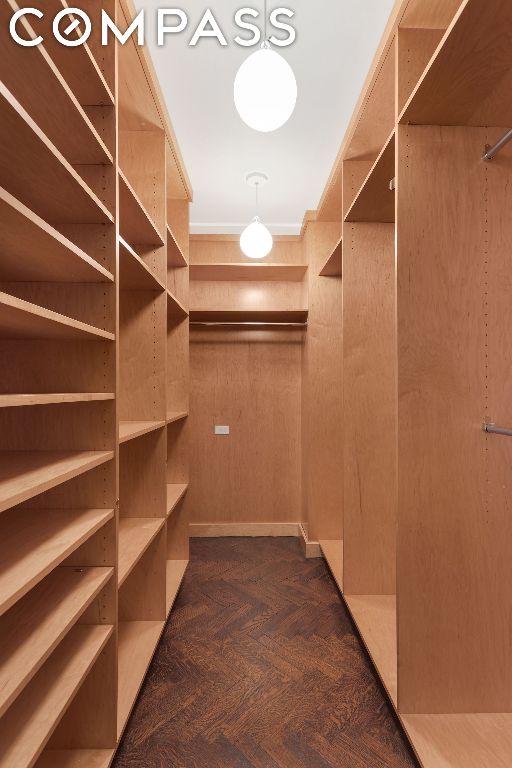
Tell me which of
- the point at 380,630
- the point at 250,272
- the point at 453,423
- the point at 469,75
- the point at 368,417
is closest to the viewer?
the point at 469,75

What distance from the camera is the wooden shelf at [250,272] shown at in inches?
145

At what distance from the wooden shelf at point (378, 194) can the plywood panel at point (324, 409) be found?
0.95 m

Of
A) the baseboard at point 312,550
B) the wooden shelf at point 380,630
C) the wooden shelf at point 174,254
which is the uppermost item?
the wooden shelf at point 174,254

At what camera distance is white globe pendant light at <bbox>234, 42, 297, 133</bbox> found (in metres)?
1.73

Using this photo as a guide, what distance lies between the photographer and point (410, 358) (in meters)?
1.68

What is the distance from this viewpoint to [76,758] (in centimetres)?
145

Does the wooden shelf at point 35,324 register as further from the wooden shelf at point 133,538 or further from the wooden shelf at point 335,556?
the wooden shelf at point 335,556

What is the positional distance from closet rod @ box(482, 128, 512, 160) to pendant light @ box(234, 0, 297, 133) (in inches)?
30.3

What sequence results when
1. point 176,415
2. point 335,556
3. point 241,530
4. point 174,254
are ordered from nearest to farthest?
point 176,415 < point 174,254 < point 335,556 < point 241,530

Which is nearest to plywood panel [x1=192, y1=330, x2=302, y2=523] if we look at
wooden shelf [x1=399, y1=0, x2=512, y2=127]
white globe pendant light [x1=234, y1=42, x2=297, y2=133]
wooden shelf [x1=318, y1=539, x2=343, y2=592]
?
wooden shelf [x1=318, y1=539, x2=343, y2=592]

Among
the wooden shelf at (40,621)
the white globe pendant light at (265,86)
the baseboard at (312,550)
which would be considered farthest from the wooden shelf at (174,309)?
the baseboard at (312,550)

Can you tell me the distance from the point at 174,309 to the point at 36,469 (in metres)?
1.85

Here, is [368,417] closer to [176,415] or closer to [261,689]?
[176,415]

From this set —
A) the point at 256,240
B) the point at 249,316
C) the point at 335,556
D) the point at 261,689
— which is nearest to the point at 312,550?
the point at 335,556
